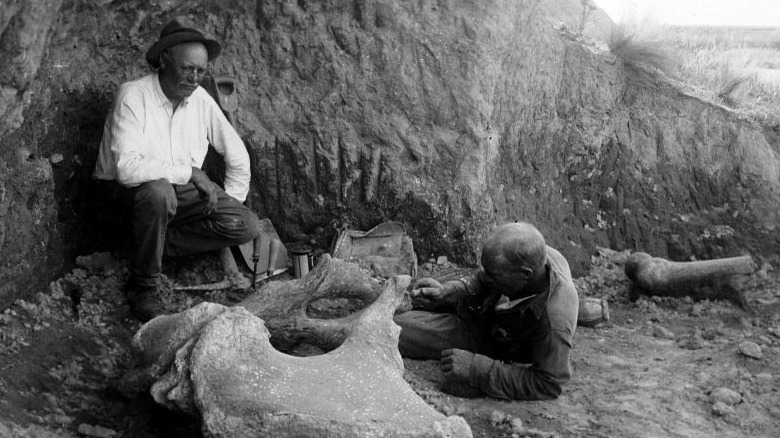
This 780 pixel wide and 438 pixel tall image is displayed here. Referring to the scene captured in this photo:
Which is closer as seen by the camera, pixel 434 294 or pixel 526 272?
pixel 526 272

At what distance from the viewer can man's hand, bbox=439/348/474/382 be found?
165 inches

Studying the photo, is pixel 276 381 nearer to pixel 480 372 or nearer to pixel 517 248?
pixel 480 372

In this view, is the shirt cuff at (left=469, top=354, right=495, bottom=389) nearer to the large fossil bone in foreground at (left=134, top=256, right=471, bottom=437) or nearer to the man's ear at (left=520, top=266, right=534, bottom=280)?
the man's ear at (left=520, top=266, right=534, bottom=280)

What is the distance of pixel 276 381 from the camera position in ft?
10.5

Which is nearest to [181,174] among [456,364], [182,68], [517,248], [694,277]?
[182,68]

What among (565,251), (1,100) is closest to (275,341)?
(1,100)

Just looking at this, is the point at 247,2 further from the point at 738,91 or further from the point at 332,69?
the point at 738,91

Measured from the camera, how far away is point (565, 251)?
668cm

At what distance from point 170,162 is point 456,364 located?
220 cm

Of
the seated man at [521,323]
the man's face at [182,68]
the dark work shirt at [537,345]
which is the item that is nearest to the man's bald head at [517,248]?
the seated man at [521,323]

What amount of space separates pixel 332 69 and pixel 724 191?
3691 mm

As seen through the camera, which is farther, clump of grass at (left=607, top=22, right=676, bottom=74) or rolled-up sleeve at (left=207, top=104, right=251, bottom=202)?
clump of grass at (left=607, top=22, right=676, bottom=74)

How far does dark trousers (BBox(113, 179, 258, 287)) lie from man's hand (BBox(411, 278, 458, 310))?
4.34ft

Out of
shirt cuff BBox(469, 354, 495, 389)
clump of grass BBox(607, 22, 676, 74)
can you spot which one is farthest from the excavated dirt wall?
shirt cuff BBox(469, 354, 495, 389)
